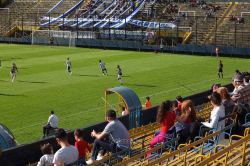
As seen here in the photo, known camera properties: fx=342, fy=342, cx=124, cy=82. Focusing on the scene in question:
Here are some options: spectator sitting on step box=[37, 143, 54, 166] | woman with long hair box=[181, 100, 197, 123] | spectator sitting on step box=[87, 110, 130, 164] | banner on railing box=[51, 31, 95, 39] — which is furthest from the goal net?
spectator sitting on step box=[37, 143, 54, 166]

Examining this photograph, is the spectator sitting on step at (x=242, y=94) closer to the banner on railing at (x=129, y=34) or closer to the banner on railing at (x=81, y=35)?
the banner on railing at (x=129, y=34)

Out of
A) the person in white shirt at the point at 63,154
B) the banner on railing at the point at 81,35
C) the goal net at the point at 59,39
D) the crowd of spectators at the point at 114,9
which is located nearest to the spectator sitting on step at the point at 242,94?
the person in white shirt at the point at 63,154

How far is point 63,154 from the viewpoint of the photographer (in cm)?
641

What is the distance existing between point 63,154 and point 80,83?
798 inches

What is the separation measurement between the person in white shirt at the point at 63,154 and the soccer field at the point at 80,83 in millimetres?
8447

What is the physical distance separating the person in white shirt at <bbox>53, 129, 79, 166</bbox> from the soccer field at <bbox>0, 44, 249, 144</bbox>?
27.7 feet

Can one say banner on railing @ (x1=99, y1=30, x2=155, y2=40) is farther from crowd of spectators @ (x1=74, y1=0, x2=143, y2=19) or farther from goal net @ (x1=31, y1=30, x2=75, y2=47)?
crowd of spectators @ (x1=74, y1=0, x2=143, y2=19)

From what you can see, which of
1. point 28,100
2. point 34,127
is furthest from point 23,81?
point 34,127

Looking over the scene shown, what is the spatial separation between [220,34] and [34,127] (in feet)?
123

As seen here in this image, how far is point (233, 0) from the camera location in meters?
58.0

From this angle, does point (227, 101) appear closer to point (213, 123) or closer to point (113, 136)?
point (213, 123)

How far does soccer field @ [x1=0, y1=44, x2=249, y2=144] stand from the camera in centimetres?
1783

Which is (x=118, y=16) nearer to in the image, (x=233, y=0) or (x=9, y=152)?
(x=233, y=0)

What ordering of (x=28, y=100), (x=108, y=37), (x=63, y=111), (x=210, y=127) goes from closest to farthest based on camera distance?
(x=210, y=127)
(x=63, y=111)
(x=28, y=100)
(x=108, y=37)
